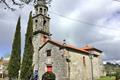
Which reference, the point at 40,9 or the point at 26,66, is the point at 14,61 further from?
the point at 40,9

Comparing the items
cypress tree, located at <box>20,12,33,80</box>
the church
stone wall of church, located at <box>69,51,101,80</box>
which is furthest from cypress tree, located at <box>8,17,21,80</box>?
stone wall of church, located at <box>69,51,101,80</box>

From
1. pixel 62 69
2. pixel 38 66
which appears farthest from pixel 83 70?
pixel 38 66

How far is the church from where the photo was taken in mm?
37156

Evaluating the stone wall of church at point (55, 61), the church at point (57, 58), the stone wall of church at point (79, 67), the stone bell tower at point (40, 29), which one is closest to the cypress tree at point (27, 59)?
the church at point (57, 58)

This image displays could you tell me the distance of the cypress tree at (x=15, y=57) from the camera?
37.2 meters

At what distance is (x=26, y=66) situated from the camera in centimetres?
3672

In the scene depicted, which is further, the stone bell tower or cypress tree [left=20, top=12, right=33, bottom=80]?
the stone bell tower

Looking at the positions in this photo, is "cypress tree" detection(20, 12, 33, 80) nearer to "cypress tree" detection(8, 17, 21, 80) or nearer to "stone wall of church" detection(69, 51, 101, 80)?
"cypress tree" detection(8, 17, 21, 80)

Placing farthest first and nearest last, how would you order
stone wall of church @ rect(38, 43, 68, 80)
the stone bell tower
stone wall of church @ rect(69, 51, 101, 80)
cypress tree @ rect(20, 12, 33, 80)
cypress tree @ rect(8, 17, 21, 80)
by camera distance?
the stone bell tower, stone wall of church @ rect(69, 51, 101, 80), cypress tree @ rect(8, 17, 21, 80), stone wall of church @ rect(38, 43, 68, 80), cypress tree @ rect(20, 12, 33, 80)

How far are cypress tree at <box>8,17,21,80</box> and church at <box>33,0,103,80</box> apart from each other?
441 centimetres

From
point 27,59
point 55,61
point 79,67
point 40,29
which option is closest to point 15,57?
point 27,59

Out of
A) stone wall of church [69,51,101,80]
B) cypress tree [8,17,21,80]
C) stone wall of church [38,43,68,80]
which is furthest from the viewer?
stone wall of church [69,51,101,80]

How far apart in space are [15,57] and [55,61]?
22.1 ft

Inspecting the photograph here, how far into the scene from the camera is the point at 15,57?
38156 mm
